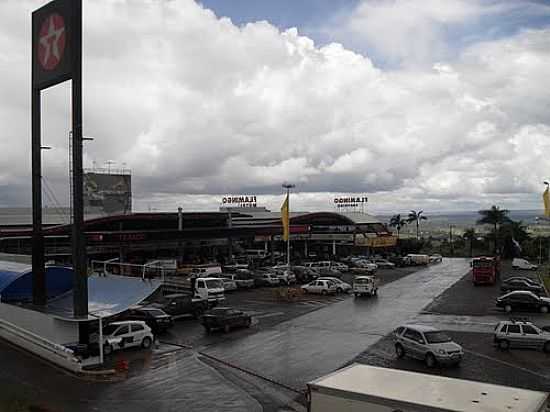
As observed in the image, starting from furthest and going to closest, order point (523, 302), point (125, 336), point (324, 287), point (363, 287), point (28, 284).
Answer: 1. point (324, 287)
2. point (363, 287)
3. point (523, 302)
4. point (28, 284)
5. point (125, 336)

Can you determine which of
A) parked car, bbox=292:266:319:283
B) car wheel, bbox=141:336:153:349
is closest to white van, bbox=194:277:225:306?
car wheel, bbox=141:336:153:349

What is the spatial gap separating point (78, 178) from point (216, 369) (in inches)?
365

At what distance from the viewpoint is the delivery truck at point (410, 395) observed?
967cm

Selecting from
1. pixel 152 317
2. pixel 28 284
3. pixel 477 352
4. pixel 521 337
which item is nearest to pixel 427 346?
pixel 477 352

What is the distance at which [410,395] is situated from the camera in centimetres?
1032

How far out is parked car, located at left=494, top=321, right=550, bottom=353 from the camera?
2195 cm

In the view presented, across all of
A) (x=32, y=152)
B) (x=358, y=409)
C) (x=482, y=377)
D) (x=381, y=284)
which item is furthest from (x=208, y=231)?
(x=358, y=409)

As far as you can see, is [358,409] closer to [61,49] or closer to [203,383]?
[203,383]

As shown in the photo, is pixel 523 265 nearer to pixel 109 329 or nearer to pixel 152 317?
pixel 152 317

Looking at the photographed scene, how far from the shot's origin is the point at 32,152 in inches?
1038

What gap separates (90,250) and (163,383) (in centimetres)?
3711

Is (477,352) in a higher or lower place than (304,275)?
lower

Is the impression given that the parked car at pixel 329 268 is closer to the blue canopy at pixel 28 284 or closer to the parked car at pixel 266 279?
the parked car at pixel 266 279

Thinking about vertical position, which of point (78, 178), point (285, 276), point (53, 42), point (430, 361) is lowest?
point (430, 361)
